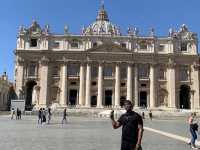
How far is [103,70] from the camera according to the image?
272 ft

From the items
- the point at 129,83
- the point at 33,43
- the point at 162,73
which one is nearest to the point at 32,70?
the point at 33,43

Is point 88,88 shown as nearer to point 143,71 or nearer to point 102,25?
point 143,71

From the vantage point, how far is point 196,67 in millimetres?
83625

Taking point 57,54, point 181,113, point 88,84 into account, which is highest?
point 57,54

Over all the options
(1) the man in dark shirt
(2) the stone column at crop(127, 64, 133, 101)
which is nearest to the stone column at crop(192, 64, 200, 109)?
(2) the stone column at crop(127, 64, 133, 101)

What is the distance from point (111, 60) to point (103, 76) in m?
3.66

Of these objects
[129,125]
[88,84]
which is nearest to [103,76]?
[88,84]

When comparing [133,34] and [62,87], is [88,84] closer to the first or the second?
[62,87]

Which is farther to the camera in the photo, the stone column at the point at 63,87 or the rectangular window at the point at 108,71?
the rectangular window at the point at 108,71

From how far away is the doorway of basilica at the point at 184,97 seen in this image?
85.0 m

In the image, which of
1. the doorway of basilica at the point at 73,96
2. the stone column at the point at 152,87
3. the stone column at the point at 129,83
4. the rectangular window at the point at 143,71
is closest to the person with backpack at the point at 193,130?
the stone column at the point at 129,83

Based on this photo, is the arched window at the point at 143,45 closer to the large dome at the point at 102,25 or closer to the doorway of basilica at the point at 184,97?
the doorway of basilica at the point at 184,97

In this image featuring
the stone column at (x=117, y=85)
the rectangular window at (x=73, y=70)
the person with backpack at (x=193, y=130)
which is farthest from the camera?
the rectangular window at (x=73, y=70)

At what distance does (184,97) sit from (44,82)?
98.4 feet
